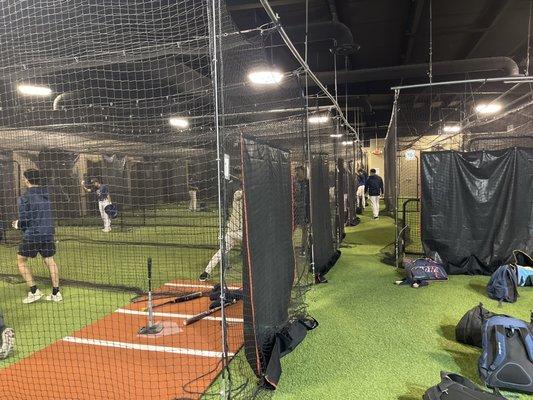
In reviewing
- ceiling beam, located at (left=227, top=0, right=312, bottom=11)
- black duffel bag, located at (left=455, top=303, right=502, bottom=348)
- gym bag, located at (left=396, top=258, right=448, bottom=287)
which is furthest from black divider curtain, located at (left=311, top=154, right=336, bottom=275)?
ceiling beam, located at (left=227, top=0, right=312, bottom=11)

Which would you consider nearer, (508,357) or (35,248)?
(508,357)

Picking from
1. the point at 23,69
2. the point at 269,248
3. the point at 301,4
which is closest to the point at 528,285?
the point at 269,248

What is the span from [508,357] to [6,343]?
419 cm

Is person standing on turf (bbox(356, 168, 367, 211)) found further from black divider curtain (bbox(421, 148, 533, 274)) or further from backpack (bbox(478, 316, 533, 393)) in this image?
backpack (bbox(478, 316, 533, 393))

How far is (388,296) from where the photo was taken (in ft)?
16.5

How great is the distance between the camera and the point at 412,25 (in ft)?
27.9

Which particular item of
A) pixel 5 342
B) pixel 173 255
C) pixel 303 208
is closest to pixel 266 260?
pixel 303 208

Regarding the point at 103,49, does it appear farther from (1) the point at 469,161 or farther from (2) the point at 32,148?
(2) the point at 32,148

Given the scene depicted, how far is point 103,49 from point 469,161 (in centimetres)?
585

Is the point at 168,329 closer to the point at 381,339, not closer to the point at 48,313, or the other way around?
the point at 48,313

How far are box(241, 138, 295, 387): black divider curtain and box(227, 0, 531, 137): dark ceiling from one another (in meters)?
3.48

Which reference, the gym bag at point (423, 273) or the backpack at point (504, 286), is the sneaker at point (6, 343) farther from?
the backpack at point (504, 286)

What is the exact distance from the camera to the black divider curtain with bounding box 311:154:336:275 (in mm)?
5488

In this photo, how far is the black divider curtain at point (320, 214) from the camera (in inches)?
216
